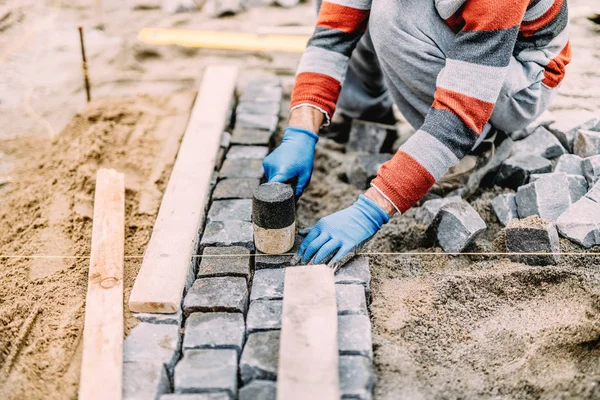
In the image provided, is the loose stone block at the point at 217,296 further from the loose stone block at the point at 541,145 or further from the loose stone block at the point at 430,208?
the loose stone block at the point at 541,145

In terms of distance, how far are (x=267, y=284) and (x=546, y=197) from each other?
52.7 inches

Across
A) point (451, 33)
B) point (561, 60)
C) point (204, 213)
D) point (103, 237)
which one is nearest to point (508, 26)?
point (451, 33)

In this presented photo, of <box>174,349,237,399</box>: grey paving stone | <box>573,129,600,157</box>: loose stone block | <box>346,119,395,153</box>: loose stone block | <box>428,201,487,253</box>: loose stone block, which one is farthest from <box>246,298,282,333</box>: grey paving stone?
<box>573,129,600,157</box>: loose stone block

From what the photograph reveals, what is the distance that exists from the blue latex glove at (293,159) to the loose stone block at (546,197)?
100 cm

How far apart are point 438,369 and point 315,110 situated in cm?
131

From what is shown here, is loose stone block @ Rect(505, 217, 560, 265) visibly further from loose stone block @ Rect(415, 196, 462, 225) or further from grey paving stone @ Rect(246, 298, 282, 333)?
grey paving stone @ Rect(246, 298, 282, 333)

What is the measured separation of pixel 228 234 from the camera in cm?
252

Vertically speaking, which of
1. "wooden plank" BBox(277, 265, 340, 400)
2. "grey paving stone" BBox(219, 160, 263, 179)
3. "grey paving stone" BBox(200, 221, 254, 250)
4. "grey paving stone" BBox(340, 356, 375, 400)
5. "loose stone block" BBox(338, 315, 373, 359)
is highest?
"wooden plank" BBox(277, 265, 340, 400)

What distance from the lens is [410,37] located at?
2586 mm

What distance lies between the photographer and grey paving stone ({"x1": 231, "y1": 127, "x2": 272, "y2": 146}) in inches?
124

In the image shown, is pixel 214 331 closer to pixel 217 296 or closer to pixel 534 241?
pixel 217 296

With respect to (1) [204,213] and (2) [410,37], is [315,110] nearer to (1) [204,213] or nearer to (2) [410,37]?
(2) [410,37]

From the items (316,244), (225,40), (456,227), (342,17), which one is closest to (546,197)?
(456,227)

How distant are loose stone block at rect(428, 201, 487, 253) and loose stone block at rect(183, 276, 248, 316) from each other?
909mm
